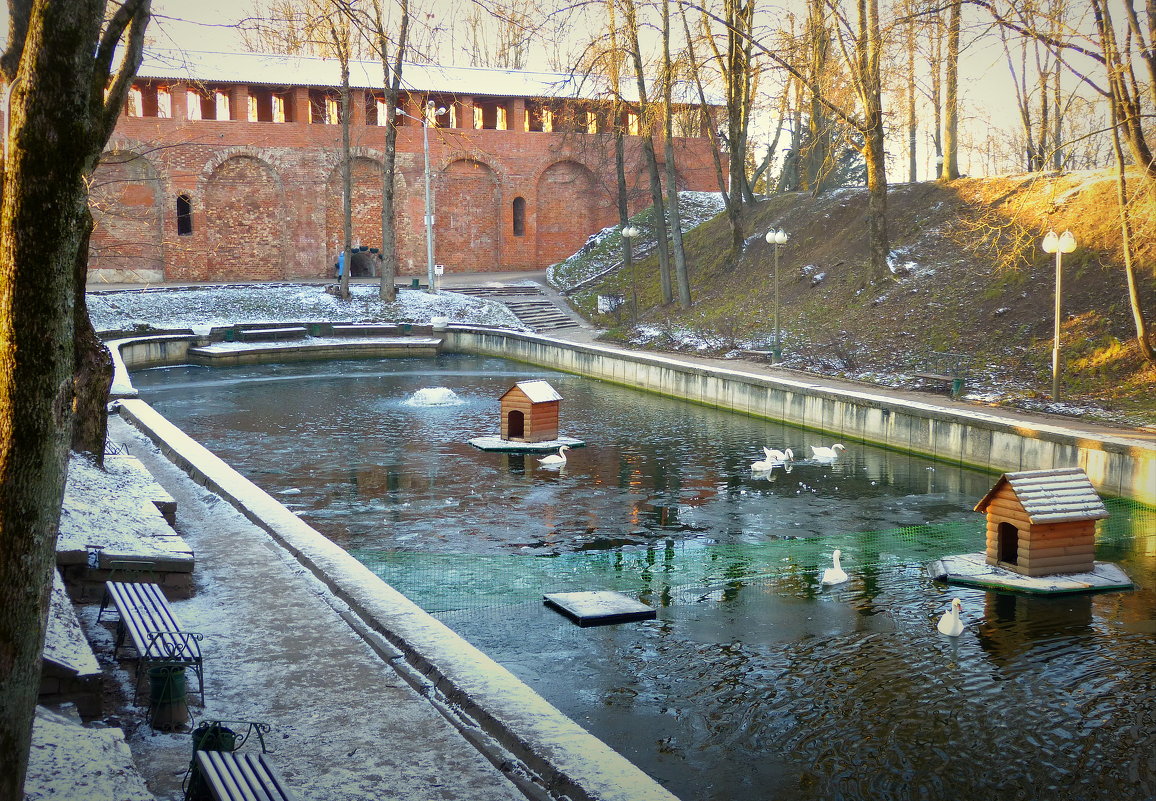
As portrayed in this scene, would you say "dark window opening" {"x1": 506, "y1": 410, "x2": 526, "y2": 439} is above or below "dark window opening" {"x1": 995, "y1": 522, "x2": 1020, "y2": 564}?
above

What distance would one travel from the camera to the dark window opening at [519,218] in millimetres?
44156

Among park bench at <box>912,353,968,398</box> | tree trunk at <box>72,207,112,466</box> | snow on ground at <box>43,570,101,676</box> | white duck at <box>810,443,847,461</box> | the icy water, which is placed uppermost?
tree trunk at <box>72,207,112,466</box>

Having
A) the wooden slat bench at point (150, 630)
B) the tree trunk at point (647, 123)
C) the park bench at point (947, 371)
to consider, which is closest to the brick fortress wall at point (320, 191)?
the tree trunk at point (647, 123)

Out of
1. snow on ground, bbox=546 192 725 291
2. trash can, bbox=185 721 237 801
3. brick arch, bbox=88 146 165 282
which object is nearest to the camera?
trash can, bbox=185 721 237 801

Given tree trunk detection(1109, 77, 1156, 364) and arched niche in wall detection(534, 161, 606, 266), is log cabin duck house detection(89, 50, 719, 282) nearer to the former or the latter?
arched niche in wall detection(534, 161, 606, 266)

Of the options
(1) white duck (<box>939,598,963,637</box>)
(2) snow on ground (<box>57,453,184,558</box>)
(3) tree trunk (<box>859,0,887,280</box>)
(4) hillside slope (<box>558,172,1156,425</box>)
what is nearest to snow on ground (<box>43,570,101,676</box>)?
(2) snow on ground (<box>57,453,184,558</box>)

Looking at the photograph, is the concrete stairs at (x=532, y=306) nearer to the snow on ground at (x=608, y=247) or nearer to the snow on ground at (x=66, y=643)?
the snow on ground at (x=608, y=247)

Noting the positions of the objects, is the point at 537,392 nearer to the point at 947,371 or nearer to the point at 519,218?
the point at 947,371

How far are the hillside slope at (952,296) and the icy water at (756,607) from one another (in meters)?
3.53

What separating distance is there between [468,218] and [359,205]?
419cm

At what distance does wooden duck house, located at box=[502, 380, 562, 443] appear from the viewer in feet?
55.7

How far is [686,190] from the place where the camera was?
45875 mm

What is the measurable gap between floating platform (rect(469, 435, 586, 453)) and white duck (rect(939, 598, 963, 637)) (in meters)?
8.62

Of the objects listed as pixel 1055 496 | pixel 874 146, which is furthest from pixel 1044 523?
pixel 874 146
